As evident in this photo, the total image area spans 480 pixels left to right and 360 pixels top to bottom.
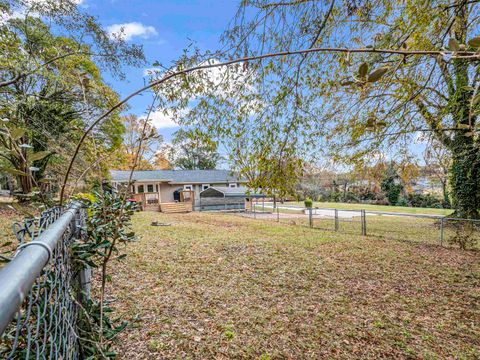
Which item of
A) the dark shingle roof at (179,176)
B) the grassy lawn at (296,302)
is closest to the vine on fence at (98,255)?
the grassy lawn at (296,302)

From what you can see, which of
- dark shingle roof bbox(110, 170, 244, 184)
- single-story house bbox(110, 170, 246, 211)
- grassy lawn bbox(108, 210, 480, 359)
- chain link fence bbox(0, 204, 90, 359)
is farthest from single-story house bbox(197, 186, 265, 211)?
chain link fence bbox(0, 204, 90, 359)

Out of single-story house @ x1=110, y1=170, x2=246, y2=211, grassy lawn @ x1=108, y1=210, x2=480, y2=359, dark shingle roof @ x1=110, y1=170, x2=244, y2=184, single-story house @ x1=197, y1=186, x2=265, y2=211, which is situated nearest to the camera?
grassy lawn @ x1=108, y1=210, x2=480, y2=359

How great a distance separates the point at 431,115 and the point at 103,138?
11054mm

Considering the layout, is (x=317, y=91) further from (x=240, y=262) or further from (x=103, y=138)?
(x=103, y=138)

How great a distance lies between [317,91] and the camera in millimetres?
3354

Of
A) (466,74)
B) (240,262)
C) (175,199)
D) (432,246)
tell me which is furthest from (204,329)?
(175,199)

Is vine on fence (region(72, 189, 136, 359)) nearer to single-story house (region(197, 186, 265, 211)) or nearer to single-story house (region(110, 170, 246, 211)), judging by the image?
single-story house (region(110, 170, 246, 211))

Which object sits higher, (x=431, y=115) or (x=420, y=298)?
(x=431, y=115)

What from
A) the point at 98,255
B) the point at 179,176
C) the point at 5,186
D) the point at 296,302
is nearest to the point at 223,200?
the point at 179,176

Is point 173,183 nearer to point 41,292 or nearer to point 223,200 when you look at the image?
point 223,200

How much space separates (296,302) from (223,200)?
16.6 metres

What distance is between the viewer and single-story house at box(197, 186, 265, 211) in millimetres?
19641

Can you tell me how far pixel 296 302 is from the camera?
3717mm

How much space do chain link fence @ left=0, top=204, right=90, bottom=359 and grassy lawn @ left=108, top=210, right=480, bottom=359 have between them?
869 millimetres
